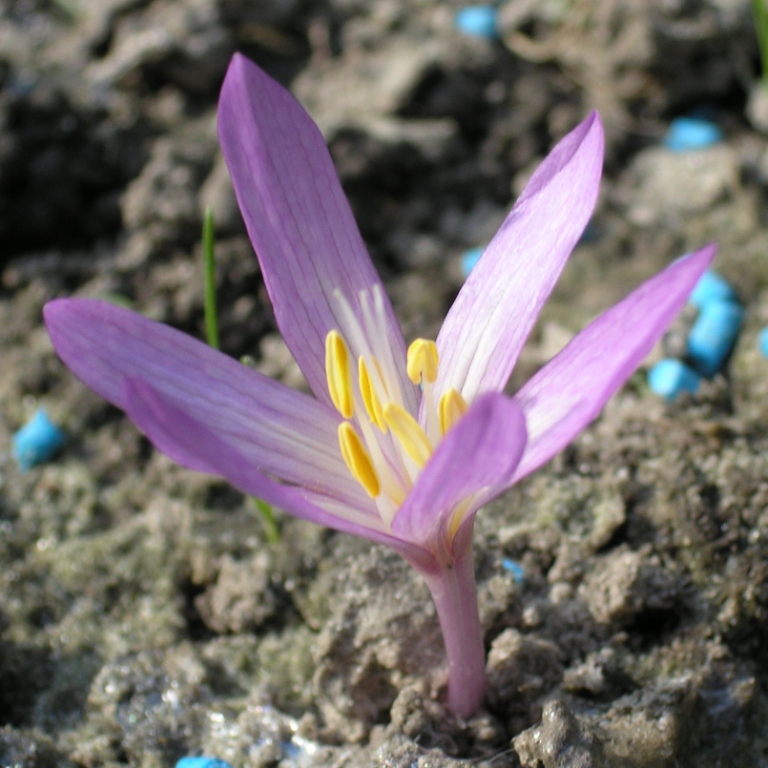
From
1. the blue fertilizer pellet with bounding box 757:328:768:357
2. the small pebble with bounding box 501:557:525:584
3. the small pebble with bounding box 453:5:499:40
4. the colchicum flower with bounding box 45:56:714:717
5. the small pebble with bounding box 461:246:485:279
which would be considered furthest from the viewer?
the small pebble with bounding box 453:5:499:40

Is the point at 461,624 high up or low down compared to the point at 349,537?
down

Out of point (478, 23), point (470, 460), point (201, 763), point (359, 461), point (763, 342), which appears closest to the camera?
point (470, 460)

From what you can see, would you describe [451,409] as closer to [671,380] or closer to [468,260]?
[671,380]

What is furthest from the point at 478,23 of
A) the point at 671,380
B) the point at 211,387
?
the point at 211,387

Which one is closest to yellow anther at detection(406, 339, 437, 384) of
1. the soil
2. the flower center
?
the flower center

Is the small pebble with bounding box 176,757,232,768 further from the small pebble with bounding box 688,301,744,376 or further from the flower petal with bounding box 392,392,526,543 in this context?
the small pebble with bounding box 688,301,744,376

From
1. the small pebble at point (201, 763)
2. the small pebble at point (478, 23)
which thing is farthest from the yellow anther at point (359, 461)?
the small pebble at point (478, 23)

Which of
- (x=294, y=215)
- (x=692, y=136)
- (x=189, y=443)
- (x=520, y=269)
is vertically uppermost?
(x=692, y=136)
